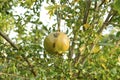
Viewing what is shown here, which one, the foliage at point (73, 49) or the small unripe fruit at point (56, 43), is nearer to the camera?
the small unripe fruit at point (56, 43)

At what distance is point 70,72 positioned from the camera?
249 cm

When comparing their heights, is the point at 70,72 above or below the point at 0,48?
below

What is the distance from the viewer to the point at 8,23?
3.61m

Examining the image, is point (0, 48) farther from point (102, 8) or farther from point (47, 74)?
point (102, 8)

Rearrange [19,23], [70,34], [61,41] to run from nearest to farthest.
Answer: [61,41]
[70,34]
[19,23]

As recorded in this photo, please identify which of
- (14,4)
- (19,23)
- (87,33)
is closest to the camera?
(87,33)

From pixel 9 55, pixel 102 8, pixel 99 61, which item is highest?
pixel 102 8

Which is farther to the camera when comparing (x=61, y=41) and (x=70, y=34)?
(x=70, y=34)

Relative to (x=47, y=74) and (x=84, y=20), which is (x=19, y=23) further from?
(x=47, y=74)

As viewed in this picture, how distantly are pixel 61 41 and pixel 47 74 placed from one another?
0.41 m

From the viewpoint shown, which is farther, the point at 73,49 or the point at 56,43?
the point at 73,49

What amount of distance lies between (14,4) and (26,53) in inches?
37.5

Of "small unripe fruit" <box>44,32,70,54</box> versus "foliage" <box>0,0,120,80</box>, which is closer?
"small unripe fruit" <box>44,32,70,54</box>

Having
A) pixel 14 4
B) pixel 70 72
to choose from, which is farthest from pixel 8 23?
pixel 70 72
